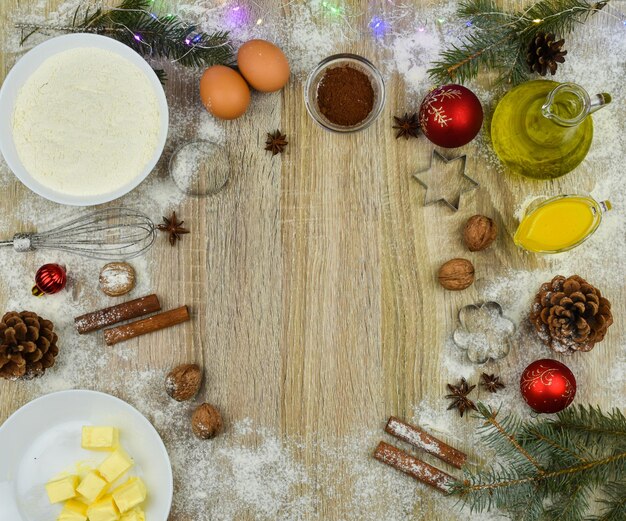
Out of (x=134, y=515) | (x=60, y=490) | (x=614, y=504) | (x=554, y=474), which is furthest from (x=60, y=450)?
(x=614, y=504)

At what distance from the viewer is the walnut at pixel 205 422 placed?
4.11 ft

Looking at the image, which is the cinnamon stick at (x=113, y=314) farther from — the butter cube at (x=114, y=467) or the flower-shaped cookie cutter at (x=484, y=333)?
the flower-shaped cookie cutter at (x=484, y=333)

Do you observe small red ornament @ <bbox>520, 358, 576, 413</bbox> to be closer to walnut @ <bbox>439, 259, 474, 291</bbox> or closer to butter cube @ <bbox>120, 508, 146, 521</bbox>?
walnut @ <bbox>439, 259, 474, 291</bbox>

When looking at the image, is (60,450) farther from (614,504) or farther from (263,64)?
(614,504)

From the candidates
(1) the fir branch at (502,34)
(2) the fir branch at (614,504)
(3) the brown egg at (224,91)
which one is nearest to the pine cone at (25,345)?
(3) the brown egg at (224,91)

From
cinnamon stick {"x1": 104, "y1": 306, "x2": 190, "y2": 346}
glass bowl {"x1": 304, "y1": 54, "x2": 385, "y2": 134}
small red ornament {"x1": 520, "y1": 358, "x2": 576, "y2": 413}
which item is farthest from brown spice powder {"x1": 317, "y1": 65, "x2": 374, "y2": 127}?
small red ornament {"x1": 520, "y1": 358, "x2": 576, "y2": 413}

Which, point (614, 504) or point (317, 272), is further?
point (317, 272)

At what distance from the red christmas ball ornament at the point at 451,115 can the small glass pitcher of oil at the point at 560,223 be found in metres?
0.21

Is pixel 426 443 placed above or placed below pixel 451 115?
below

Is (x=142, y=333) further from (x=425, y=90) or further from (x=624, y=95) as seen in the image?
(x=624, y=95)

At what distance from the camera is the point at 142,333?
1.30 metres

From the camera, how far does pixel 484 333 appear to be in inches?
50.9

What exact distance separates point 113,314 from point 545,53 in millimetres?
1013

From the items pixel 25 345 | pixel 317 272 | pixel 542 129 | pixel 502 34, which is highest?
pixel 502 34
